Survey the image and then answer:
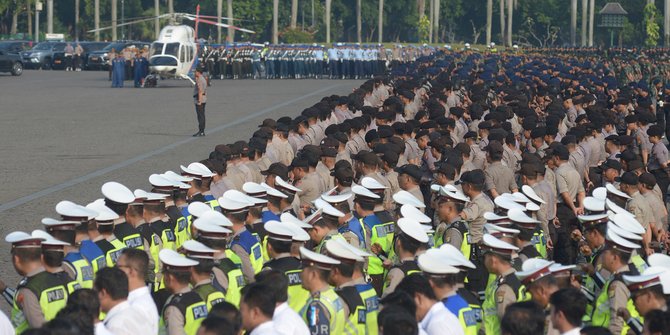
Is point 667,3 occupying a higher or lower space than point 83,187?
higher

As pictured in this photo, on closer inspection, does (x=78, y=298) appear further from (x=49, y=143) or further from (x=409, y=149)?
(x=49, y=143)

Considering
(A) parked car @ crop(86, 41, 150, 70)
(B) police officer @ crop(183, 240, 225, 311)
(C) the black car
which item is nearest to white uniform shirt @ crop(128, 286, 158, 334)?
(B) police officer @ crop(183, 240, 225, 311)

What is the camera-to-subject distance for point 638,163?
14.2 meters

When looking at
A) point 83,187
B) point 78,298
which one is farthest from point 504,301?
point 83,187

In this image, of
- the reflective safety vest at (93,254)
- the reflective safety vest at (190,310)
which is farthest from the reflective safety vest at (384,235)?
the reflective safety vest at (190,310)

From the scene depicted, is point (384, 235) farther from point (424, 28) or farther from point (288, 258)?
point (424, 28)

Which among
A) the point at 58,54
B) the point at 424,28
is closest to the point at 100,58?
the point at 58,54

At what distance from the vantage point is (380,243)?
35.0ft

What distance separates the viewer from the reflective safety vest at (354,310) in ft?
25.7

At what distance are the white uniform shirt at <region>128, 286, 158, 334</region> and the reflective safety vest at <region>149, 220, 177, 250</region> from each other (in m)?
2.68

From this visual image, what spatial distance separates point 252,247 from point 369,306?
6.49 feet

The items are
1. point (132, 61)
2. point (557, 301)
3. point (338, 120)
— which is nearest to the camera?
point (557, 301)

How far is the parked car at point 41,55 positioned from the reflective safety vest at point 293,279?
6344cm

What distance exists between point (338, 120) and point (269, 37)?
10699cm
